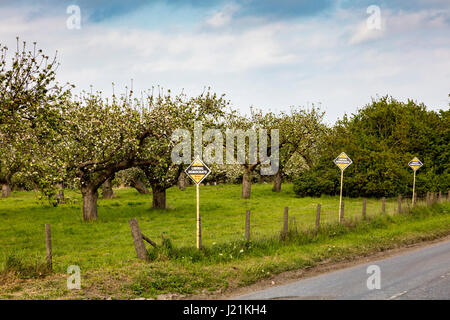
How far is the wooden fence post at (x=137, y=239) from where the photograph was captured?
12469 millimetres

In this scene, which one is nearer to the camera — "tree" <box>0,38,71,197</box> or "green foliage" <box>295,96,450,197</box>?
"tree" <box>0,38,71,197</box>

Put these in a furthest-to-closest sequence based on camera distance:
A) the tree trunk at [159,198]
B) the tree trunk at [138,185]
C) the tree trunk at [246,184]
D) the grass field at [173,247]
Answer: the tree trunk at [246,184] < the tree trunk at [138,185] < the tree trunk at [159,198] < the grass field at [173,247]

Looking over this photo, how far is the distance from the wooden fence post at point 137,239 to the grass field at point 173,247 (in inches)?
13.5

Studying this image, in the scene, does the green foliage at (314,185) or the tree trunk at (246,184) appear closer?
the green foliage at (314,185)

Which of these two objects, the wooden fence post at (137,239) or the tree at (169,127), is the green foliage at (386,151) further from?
the wooden fence post at (137,239)

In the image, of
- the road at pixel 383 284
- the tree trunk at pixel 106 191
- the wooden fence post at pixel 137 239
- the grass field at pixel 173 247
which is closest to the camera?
the road at pixel 383 284

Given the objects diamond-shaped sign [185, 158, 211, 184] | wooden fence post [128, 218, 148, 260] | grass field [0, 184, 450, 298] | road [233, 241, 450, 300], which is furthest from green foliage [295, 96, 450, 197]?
wooden fence post [128, 218, 148, 260]

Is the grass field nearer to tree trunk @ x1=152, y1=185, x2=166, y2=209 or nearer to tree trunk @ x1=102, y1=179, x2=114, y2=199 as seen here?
tree trunk @ x1=152, y1=185, x2=166, y2=209

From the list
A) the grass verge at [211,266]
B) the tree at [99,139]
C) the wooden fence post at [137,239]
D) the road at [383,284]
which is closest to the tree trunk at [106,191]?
the tree at [99,139]

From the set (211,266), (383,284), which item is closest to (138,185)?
(211,266)

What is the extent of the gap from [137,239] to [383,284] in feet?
24.2

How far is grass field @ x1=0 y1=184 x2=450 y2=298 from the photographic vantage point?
11039 millimetres

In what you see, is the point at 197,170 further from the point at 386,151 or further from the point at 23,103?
the point at 386,151

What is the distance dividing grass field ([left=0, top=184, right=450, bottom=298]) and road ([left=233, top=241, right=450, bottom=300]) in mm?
1358
